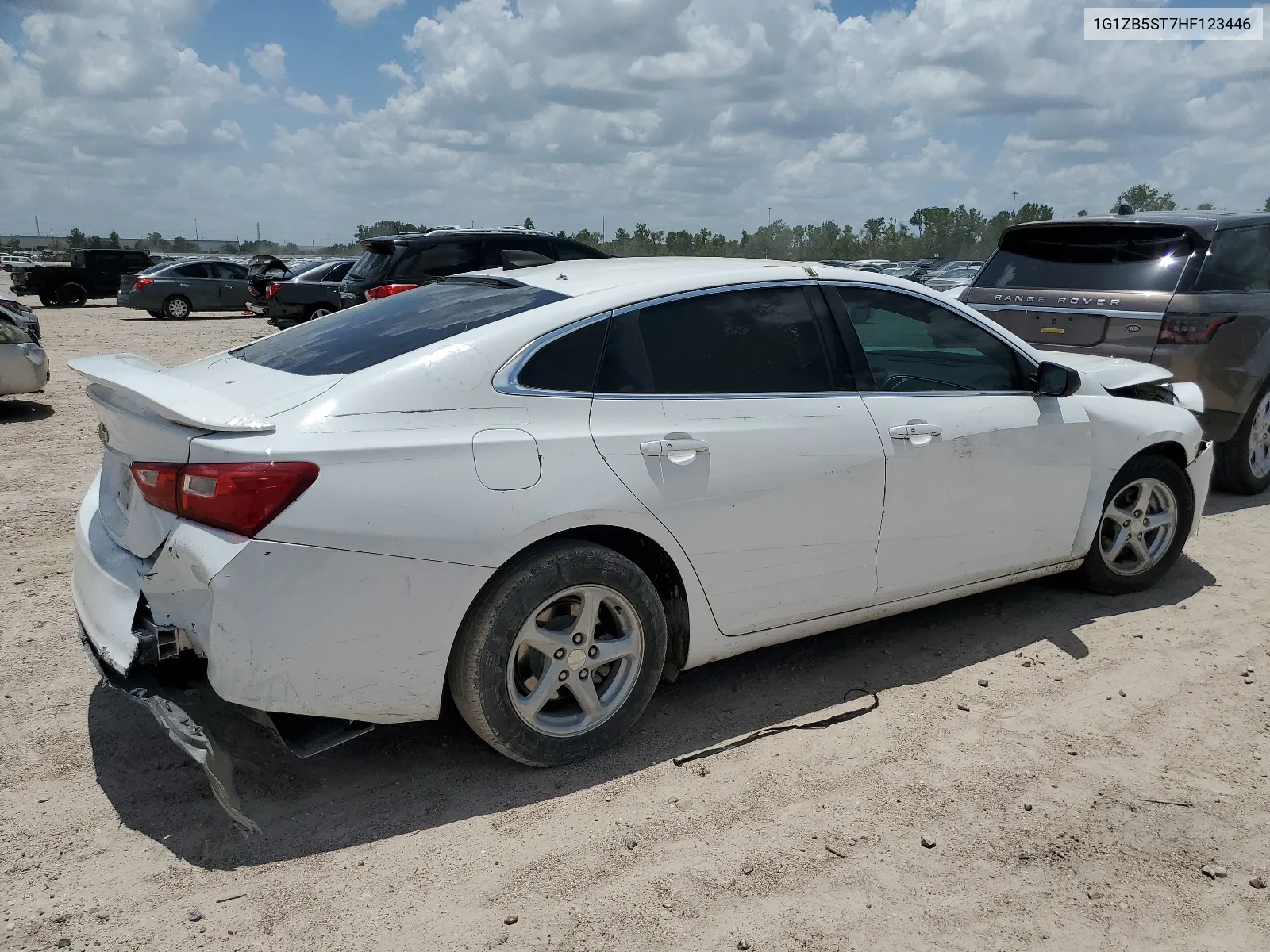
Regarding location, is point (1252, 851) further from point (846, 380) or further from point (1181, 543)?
point (1181, 543)

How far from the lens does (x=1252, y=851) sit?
3.03 meters

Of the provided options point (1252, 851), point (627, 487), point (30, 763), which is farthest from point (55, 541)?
point (1252, 851)

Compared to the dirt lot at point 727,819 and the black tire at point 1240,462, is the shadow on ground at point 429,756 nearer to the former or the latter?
the dirt lot at point 727,819

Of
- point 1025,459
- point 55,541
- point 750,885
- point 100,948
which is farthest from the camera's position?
point 55,541

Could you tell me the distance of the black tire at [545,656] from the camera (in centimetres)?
313

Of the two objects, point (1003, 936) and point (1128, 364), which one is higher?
point (1128, 364)

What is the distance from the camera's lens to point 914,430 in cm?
398

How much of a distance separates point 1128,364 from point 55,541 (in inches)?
231

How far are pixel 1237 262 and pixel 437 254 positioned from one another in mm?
8732

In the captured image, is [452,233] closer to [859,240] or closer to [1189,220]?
[1189,220]

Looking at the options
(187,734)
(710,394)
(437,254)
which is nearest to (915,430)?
(710,394)

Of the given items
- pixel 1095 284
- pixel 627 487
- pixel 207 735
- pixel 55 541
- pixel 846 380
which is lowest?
pixel 55 541

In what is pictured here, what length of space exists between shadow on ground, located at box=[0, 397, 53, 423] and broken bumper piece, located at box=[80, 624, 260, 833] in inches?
326

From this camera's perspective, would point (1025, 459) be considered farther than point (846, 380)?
Yes
